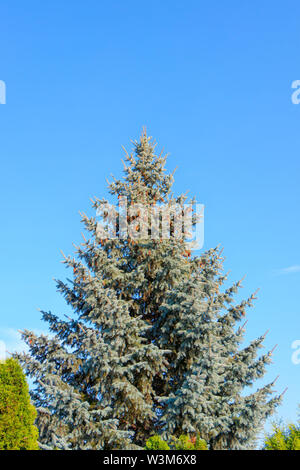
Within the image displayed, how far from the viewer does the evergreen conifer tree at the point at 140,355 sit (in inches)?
510

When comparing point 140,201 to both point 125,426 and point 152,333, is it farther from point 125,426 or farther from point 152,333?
point 125,426

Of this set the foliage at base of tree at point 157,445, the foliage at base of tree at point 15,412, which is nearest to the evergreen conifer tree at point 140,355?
the foliage at base of tree at point 15,412

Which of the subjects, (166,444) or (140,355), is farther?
(140,355)

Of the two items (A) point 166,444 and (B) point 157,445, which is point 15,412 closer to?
(B) point 157,445

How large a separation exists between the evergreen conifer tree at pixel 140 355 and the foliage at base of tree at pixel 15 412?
2.69 feet

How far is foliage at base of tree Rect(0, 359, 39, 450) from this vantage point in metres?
11.5

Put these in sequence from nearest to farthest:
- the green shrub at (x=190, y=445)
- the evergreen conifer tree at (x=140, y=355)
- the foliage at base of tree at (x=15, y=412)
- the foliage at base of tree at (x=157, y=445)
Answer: the foliage at base of tree at (x=157, y=445) < the green shrub at (x=190, y=445) < the foliage at base of tree at (x=15, y=412) < the evergreen conifer tree at (x=140, y=355)

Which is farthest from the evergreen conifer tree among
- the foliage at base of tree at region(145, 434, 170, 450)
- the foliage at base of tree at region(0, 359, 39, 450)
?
the foliage at base of tree at region(145, 434, 170, 450)

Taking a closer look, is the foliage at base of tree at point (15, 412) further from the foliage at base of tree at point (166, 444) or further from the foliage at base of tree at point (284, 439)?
the foliage at base of tree at point (284, 439)

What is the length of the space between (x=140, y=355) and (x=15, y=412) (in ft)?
13.4

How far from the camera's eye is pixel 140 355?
1370 centimetres

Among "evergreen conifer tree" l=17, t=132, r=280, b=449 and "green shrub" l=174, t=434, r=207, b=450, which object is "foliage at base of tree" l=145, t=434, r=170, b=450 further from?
"evergreen conifer tree" l=17, t=132, r=280, b=449

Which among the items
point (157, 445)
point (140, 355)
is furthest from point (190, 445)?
point (140, 355)
